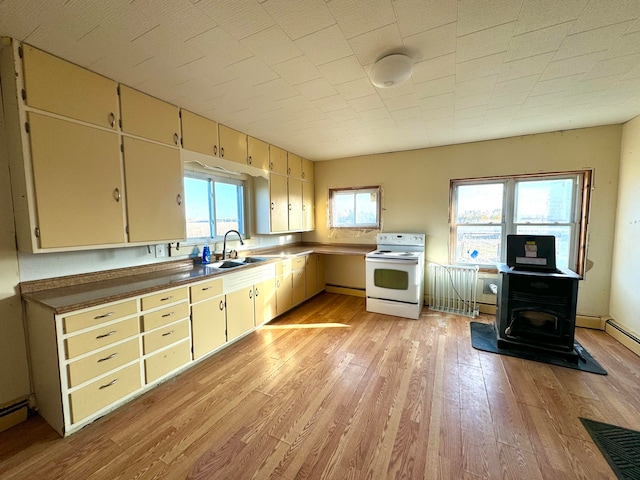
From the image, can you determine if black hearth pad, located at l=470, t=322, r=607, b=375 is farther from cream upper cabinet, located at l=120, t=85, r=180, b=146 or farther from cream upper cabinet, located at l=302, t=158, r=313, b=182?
cream upper cabinet, located at l=120, t=85, r=180, b=146

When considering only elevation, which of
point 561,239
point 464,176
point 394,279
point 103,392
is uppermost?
point 464,176

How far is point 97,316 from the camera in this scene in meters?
1.62

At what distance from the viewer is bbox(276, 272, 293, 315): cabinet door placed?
11.0 ft

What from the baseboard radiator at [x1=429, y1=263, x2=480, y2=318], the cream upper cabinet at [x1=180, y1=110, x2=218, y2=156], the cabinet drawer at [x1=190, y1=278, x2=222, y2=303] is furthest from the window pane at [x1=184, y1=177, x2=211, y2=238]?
the baseboard radiator at [x1=429, y1=263, x2=480, y2=318]

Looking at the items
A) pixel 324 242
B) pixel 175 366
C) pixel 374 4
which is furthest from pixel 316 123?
pixel 175 366

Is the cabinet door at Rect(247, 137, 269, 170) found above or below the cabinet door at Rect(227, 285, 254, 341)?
above

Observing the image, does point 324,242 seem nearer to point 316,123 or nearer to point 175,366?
point 316,123

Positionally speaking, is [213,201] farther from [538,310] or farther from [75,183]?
[538,310]

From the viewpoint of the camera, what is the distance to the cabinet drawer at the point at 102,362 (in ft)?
5.08

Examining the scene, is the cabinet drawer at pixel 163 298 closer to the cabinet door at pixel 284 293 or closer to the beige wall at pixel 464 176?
the cabinet door at pixel 284 293

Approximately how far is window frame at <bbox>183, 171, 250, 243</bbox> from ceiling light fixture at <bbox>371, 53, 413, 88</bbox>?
212 centimetres

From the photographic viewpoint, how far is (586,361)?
233 cm

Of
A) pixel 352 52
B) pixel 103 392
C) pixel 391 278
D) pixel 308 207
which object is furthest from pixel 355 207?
pixel 103 392

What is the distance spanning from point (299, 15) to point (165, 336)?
7.63 feet
